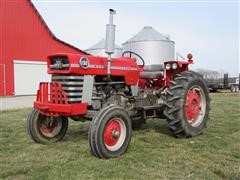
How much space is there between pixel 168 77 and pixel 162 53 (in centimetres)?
1757

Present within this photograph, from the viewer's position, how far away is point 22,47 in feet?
68.6

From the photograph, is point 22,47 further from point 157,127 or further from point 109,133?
point 109,133

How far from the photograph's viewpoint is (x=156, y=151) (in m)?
5.16

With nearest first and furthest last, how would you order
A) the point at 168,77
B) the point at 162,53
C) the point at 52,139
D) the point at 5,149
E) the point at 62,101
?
the point at 62,101 → the point at 5,149 → the point at 52,139 → the point at 168,77 → the point at 162,53

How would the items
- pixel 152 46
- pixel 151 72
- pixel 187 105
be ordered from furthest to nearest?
pixel 152 46 < pixel 151 72 < pixel 187 105

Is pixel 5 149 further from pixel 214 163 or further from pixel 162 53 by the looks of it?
pixel 162 53

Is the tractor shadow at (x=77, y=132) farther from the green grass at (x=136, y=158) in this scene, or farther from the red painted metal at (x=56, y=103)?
the red painted metal at (x=56, y=103)

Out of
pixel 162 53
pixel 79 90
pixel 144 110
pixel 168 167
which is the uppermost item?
pixel 162 53

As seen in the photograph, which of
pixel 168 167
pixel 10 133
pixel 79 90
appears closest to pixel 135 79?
pixel 79 90

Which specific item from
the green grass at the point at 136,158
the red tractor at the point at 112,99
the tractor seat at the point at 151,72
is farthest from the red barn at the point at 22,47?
the red tractor at the point at 112,99

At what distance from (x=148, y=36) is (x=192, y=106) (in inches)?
742

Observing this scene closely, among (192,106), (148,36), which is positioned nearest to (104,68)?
(192,106)

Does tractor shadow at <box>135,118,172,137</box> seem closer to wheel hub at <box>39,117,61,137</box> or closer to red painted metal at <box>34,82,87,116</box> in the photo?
wheel hub at <box>39,117,61,137</box>

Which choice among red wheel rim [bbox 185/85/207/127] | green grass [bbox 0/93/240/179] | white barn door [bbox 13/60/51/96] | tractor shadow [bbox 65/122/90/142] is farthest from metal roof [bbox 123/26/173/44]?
green grass [bbox 0/93/240/179]
